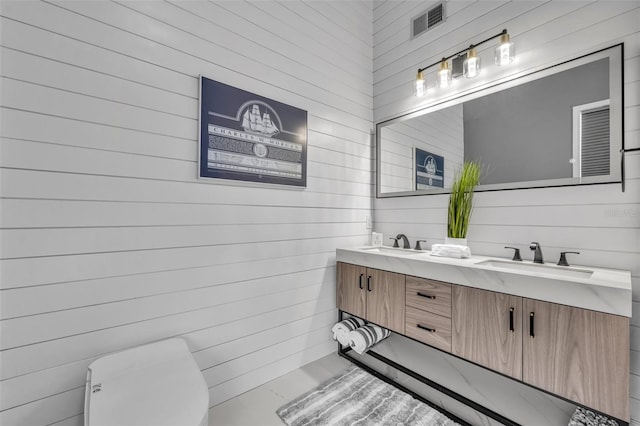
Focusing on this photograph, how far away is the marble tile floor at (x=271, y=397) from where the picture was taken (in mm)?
1577

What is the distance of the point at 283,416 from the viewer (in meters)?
1.59

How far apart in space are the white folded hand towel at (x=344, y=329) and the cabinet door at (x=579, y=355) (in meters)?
1.18

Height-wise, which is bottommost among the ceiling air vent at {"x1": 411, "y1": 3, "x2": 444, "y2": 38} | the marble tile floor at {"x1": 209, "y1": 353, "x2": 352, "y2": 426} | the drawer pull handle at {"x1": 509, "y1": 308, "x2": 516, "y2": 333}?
the marble tile floor at {"x1": 209, "y1": 353, "x2": 352, "y2": 426}

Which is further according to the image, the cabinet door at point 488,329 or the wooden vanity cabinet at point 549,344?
the cabinet door at point 488,329

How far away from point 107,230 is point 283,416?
1421mm

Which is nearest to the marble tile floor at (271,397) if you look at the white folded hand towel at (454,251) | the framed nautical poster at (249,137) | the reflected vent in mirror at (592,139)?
the white folded hand towel at (454,251)

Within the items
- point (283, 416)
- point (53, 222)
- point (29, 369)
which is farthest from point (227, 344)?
point (53, 222)

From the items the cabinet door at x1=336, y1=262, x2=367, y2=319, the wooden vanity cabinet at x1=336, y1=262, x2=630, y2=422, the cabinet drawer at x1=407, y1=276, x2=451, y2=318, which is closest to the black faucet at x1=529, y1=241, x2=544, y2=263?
the wooden vanity cabinet at x1=336, y1=262, x2=630, y2=422

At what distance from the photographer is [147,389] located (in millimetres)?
1160

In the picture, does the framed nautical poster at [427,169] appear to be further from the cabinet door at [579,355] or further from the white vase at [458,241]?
the cabinet door at [579,355]

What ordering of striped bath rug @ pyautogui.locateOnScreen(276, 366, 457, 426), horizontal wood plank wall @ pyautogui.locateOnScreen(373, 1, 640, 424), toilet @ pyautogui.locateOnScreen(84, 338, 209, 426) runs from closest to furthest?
toilet @ pyautogui.locateOnScreen(84, 338, 209, 426)
horizontal wood plank wall @ pyautogui.locateOnScreen(373, 1, 640, 424)
striped bath rug @ pyautogui.locateOnScreen(276, 366, 457, 426)

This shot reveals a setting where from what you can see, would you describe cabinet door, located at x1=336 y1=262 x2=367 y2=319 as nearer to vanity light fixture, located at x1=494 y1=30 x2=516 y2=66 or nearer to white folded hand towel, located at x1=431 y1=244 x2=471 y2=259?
white folded hand towel, located at x1=431 y1=244 x2=471 y2=259

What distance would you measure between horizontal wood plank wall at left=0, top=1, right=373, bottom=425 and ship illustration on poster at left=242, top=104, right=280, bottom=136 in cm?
16

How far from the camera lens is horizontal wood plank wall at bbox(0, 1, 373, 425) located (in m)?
1.15
